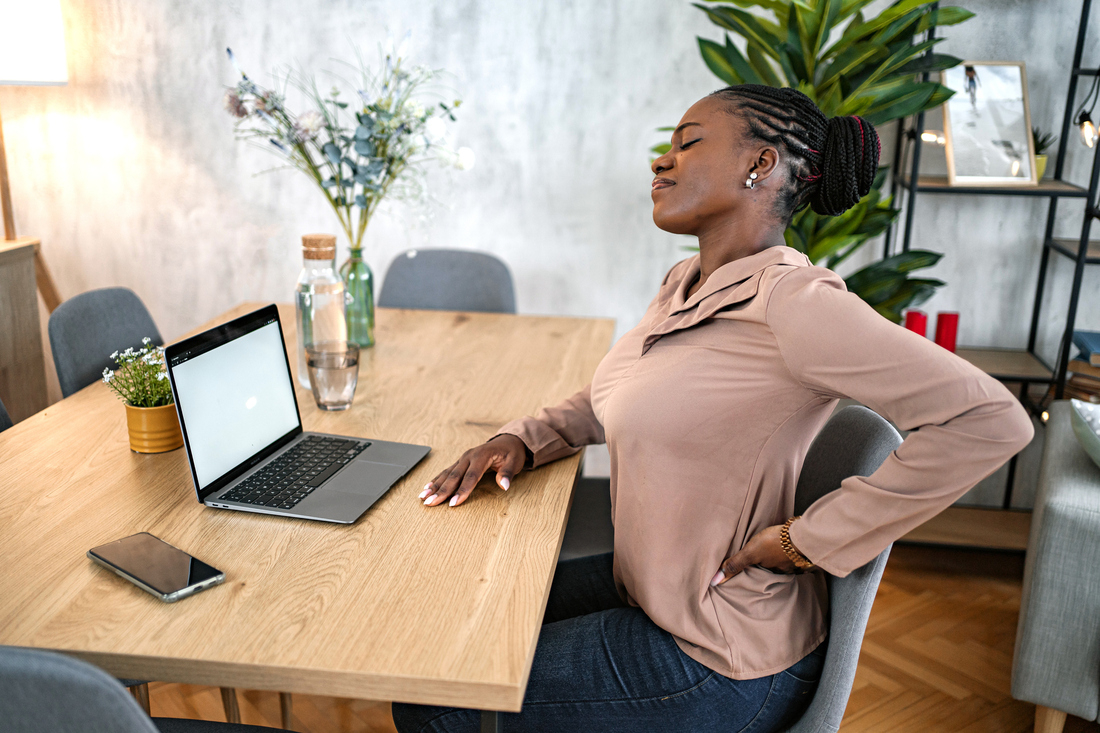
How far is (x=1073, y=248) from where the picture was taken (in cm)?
269

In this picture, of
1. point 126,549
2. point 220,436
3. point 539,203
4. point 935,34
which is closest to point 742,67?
point 935,34

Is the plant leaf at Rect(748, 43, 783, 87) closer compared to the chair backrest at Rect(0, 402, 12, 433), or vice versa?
the chair backrest at Rect(0, 402, 12, 433)

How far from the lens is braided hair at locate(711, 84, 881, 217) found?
3.99 ft

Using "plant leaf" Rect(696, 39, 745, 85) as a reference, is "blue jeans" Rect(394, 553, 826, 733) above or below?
below

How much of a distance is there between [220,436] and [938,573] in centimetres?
221

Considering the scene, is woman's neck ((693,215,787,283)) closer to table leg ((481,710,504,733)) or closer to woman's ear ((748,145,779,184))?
woman's ear ((748,145,779,184))

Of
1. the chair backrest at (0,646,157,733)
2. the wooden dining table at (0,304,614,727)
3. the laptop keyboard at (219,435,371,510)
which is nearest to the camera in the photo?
the chair backrest at (0,646,157,733)

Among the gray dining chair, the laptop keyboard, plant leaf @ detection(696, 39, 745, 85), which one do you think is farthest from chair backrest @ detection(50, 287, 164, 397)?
plant leaf @ detection(696, 39, 745, 85)

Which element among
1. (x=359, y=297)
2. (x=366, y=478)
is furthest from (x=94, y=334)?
(x=366, y=478)

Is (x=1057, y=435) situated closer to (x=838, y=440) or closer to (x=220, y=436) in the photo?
(x=838, y=440)

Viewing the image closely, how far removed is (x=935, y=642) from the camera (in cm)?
227

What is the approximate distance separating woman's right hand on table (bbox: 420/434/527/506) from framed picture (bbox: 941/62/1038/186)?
74.2 inches

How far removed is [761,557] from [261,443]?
79cm

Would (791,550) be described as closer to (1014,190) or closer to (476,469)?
(476,469)
